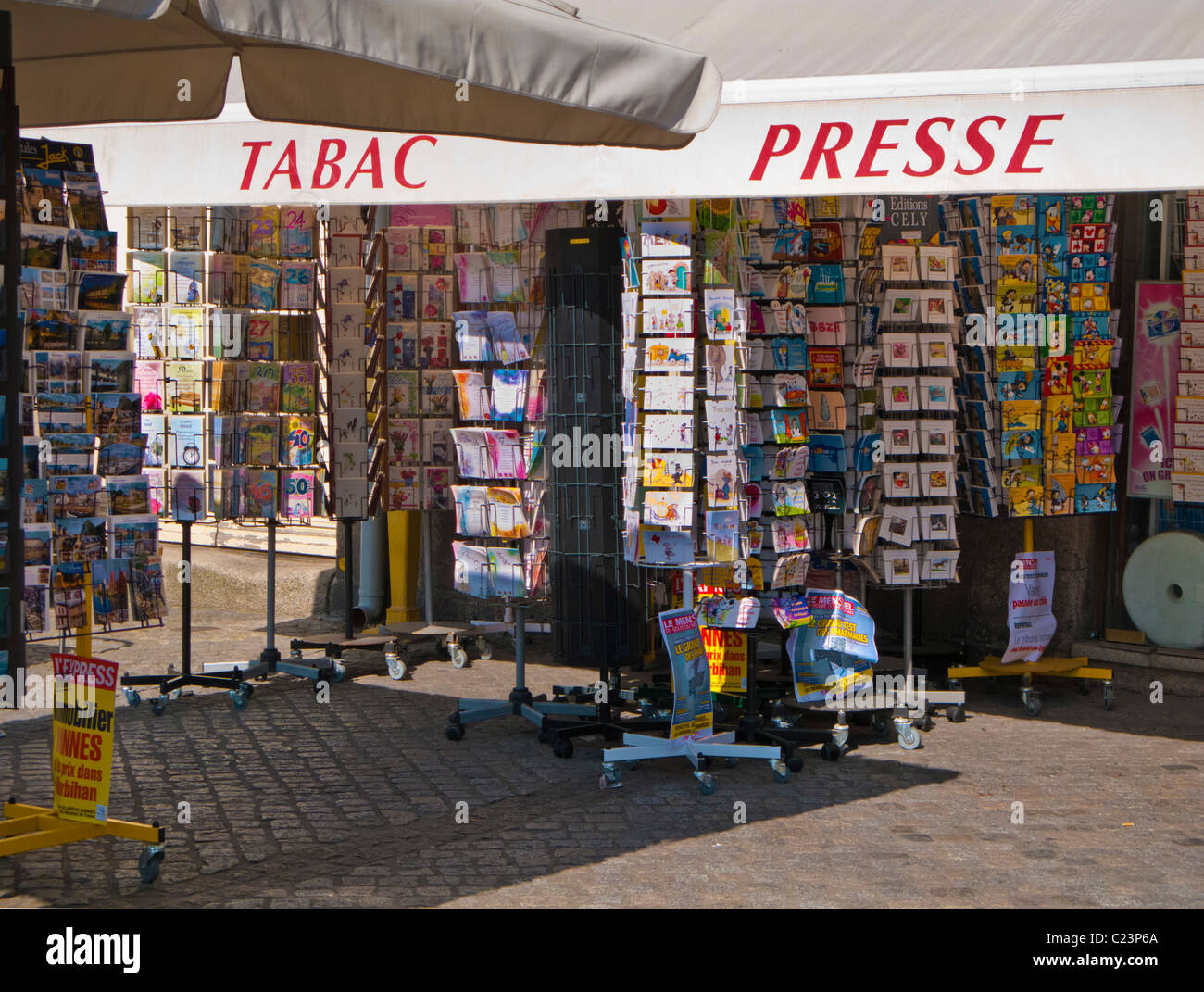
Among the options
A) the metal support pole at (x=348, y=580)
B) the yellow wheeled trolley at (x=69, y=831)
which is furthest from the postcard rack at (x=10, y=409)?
the metal support pole at (x=348, y=580)

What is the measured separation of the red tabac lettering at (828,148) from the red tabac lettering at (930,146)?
269mm

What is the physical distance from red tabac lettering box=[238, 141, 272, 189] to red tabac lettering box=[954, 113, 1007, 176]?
3.13m

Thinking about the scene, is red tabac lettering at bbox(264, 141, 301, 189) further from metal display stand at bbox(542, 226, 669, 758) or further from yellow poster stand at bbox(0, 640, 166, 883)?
yellow poster stand at bbox(0, 640, 166, 883)

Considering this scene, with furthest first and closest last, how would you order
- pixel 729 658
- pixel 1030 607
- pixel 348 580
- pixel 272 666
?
pixel 348 580 → pixel 272 666 → pixel 1030 607 → pixel 729 658

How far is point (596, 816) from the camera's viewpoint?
5906mm

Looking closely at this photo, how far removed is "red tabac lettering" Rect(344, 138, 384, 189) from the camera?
6.63 metres

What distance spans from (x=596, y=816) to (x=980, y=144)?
3.06m

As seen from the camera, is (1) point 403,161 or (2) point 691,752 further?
(1) point 403,161

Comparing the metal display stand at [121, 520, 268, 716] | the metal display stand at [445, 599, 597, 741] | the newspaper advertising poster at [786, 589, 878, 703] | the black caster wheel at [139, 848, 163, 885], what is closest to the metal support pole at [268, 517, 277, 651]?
the metal display stand at [121, 520, 268, 716]

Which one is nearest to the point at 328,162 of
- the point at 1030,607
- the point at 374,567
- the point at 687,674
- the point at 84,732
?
the point at 687,674

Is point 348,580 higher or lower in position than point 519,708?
higher

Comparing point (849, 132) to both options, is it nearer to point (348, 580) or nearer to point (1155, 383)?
point (1155, 383)
